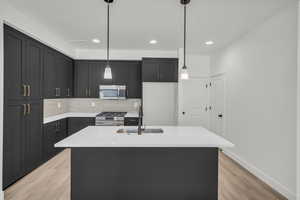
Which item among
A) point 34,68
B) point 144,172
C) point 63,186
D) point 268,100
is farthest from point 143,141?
point 34,68

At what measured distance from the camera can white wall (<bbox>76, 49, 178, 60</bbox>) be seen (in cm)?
514

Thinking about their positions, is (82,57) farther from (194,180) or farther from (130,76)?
(194,180)

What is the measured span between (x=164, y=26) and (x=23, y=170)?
3513 mm

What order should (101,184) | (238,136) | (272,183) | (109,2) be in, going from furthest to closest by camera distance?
(238,136) < (272,183) < (109,2) < (101,184)

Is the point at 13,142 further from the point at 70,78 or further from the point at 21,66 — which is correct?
the point at 70,78

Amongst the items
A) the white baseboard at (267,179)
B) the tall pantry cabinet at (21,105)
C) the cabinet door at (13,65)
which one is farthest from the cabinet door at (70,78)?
the white baseboard at (267,179)

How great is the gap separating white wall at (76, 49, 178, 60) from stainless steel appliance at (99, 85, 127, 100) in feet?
2.94

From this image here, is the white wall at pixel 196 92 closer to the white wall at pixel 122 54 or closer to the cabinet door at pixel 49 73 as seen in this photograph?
the white wall at pixel 122 54

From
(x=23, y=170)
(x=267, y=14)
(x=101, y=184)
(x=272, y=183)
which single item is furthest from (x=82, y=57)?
(x=272, y=183)

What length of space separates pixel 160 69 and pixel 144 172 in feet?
10.8

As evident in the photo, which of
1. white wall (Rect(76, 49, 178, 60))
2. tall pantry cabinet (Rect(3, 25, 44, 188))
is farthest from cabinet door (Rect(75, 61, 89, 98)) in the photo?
tall pantry cabinet (Rect(3, 25, 44, 188))

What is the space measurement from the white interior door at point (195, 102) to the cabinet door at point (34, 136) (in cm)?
356

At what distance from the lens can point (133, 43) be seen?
4.46m

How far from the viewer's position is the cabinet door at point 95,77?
16.4 ft
